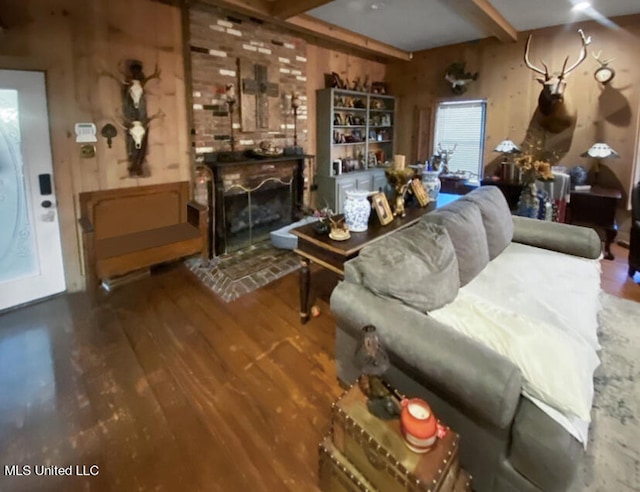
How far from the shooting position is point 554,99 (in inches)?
183

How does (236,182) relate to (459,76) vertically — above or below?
below

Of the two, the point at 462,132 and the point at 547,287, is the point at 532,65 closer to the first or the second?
the point at 462,132

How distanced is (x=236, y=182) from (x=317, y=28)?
7.09ft

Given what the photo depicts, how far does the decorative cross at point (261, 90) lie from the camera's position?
4359 mm

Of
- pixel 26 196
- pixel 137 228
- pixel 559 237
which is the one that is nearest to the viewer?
pixel 559 237

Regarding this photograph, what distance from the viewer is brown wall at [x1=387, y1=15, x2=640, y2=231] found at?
4461 mm

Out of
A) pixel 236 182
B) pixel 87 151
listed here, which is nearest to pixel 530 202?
pixel 236 182

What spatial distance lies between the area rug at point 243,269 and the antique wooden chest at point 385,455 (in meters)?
2.03

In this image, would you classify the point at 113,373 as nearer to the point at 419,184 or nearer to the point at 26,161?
the point at 26,161

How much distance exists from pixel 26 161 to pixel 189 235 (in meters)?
1.40

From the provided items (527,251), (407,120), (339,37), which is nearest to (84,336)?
(527,251)

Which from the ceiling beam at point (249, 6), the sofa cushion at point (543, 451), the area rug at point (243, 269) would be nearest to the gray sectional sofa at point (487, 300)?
the sofa cushion at point (543, 451)

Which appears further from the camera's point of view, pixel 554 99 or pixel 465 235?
pixel 554 99

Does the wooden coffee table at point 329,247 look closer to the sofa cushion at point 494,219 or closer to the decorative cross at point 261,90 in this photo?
the sofa cushion at point 494,219
